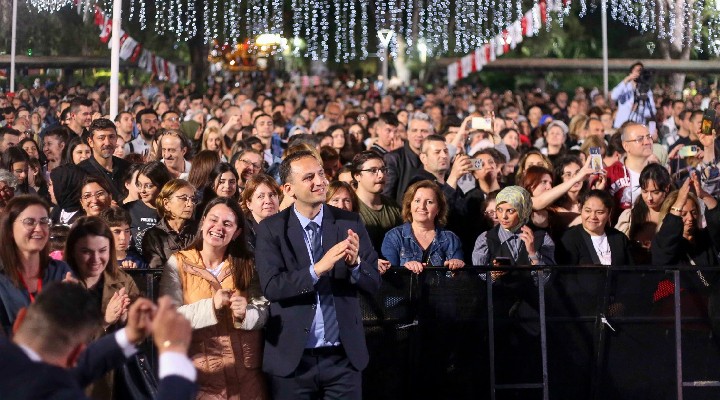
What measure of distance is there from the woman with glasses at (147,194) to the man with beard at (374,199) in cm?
148

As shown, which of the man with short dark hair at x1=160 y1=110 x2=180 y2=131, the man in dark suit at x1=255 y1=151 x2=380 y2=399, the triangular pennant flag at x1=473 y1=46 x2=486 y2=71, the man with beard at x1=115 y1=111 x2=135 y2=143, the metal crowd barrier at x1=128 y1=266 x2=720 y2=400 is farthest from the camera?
the triangular pennant flag at x1=473 y1=46 x2=486 y2=71

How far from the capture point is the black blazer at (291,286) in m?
7.77

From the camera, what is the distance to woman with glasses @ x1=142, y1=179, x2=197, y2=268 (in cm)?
929

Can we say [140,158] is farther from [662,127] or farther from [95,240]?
[662,127]

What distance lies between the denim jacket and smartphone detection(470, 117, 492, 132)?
18.0ft

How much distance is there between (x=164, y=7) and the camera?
1352 inches

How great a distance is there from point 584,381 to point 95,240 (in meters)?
3.71

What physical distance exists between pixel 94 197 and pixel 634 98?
38.1ft

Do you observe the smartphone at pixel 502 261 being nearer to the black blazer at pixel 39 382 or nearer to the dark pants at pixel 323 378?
the dark pants at pixel 323 378

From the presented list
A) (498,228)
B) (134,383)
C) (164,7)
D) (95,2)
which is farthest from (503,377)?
(164,7)

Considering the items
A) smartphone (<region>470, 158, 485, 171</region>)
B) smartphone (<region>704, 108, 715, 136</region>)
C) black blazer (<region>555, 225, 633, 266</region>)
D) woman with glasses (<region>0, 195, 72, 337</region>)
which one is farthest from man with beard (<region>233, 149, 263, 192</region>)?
smartphone (<region>704, 108, 715, 136</region>)

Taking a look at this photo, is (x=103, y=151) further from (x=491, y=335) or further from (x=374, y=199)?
(x=491, y=335)

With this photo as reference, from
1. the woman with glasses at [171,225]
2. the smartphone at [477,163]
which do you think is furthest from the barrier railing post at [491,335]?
the smartphone at [477,163]

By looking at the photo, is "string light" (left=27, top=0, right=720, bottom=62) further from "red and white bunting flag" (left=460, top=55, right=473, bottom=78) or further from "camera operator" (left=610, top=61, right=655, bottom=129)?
"camera operator" (left=610, top=61, right=655, bottom=129)
